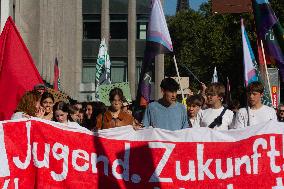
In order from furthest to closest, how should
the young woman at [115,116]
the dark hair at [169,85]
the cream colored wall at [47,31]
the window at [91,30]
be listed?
the window at [91,30] → the cream colored wall at [47,31] → the young woman at [115,116] → the dark hair at [169,85]

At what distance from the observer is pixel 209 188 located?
9.60 metres

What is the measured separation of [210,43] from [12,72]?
5342 centimetres

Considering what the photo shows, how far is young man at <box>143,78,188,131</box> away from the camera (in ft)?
33.7

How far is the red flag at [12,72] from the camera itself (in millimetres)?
11062

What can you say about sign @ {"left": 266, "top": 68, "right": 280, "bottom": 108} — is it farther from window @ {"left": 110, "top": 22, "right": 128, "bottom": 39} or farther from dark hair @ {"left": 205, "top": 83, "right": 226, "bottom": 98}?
window @ {"left": 110, "top": 22, "right": 128, "bottom": 39}

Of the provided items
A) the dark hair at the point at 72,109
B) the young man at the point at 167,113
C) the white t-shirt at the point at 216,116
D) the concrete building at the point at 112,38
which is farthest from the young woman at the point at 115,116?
the concrete building at the point at 112,38

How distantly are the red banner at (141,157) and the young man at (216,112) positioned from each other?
0.65 m

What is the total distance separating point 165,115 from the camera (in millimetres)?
10273

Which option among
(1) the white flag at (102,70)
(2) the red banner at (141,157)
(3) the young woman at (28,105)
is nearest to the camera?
(2) the red banner at (141,157)

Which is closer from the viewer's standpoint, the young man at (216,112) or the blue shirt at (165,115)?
the blue shirt at (165,115)

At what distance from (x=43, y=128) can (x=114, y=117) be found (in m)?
1.25

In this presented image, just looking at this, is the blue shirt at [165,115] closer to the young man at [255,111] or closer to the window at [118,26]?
the young man at [255,111]

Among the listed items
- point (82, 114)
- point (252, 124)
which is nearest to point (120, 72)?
point (82, 114)

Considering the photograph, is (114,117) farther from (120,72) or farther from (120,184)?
(120,72)
